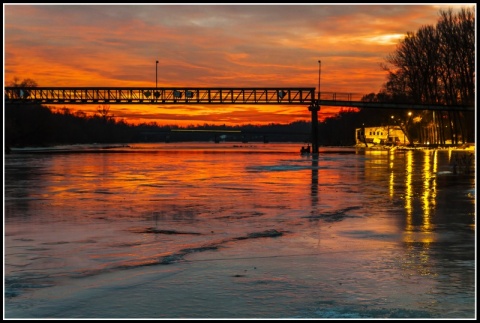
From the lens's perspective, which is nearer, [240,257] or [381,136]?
[240,257]

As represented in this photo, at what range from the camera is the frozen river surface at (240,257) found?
31.0 ft

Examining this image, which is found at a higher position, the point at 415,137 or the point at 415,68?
the point at 415,68

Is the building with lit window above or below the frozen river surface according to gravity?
above

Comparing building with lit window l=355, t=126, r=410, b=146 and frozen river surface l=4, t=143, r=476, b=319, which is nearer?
frozen river surface l=4, t=143, r=476, b=319

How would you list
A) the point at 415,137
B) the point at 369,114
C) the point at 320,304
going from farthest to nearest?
the point at 369,114
the point at 415,137
the point at 320,304

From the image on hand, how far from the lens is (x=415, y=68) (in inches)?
4254

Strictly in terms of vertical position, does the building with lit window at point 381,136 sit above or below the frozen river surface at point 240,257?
above

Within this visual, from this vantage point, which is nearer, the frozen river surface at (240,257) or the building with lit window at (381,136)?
the frozen river surface at (240,257)

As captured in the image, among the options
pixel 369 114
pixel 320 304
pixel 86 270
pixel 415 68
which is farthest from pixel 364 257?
pixel 369 114

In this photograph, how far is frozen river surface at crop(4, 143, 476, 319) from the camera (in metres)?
9.46

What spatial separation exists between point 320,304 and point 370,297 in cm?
80

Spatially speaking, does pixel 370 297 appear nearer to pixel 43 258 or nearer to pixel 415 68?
pixel 43 258

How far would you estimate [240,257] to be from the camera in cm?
1310

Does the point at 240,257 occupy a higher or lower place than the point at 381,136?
lower
